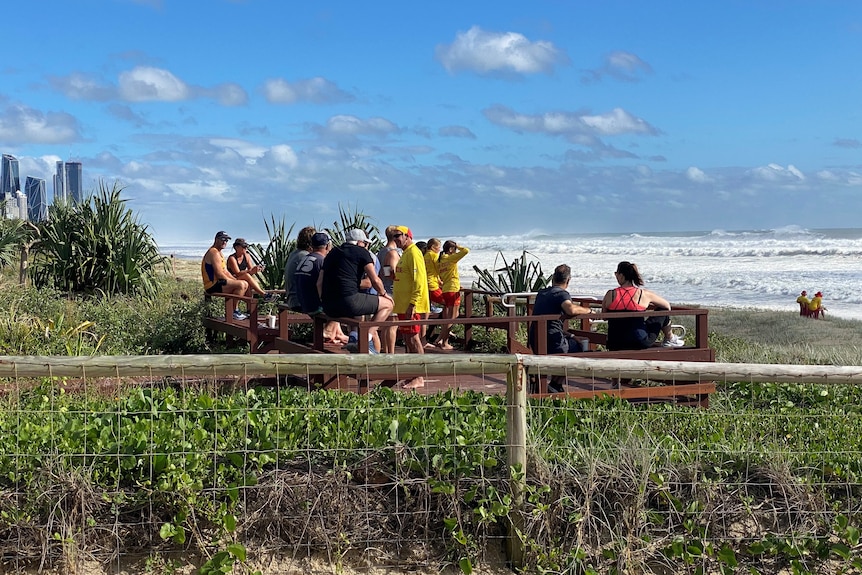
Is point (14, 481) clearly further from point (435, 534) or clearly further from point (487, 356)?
point (487, 356)

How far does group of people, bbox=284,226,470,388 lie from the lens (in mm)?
8656

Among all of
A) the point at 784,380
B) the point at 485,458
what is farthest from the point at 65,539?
the point at 784,380

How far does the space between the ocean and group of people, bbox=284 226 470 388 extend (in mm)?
10876

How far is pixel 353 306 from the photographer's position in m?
8.61

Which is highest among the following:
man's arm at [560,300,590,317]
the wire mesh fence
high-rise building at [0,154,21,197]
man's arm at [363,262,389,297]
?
high-rise building at [0,154,21,197]

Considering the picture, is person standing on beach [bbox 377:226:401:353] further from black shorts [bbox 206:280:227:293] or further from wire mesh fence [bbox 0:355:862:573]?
wire mesh fence [bbox 0:355:862:573]

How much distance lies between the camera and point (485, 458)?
15.8ft

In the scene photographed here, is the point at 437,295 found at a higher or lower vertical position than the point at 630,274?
lower

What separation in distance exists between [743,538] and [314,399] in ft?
8.38

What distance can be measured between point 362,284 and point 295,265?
48.5 inches

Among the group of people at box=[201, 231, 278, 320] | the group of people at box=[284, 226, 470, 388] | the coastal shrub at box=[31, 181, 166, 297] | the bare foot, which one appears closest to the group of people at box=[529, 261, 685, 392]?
the bare foot

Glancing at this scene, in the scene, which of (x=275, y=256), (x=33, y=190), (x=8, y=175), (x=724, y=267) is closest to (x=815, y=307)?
(x=275, y=256)

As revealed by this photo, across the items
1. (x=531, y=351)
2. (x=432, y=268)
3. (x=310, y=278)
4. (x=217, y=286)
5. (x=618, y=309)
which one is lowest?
(x=531, y=351)

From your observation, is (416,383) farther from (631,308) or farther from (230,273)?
(230,273)
